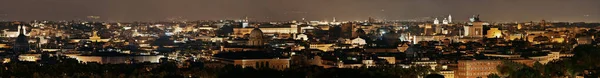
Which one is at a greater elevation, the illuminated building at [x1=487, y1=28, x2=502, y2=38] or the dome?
the dome

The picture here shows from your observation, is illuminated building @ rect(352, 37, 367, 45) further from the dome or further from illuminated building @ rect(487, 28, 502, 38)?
the dome

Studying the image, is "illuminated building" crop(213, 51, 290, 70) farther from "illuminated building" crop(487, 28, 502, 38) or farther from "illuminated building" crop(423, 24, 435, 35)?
"illuminated building" crop(423, 24, 435, 35)

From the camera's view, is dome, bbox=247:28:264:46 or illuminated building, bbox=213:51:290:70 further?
dome, bbox=247:28:264:46

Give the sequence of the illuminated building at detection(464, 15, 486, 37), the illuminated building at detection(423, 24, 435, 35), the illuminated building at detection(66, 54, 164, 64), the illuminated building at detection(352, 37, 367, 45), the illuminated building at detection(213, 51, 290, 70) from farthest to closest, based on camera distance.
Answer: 1. the illuminated building at detection(423, 24, 435, 35)
2. the illuminated building at detection(464, 15, 486, 37)
3. the illuminated building at detection(352, 37, 367, 45)
4. the illuminated building at detection(66, 54, 164, 64)
5. the illuminated building at detection(213, 51, 290, 70)

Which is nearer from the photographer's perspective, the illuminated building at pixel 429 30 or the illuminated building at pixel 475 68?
the illuminated building at pixel 475 68

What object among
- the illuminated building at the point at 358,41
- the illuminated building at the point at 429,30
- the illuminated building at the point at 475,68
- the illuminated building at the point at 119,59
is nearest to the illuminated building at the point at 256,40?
the illuminated building at the point at 119,59

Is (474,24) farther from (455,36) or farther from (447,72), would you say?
(447,72)

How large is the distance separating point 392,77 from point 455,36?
56915mm

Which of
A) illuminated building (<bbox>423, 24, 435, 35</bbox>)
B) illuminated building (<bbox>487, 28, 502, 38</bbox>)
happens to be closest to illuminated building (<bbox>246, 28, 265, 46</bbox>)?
illuminated building (<bbox>487, 28, 502, 38</bbox>)

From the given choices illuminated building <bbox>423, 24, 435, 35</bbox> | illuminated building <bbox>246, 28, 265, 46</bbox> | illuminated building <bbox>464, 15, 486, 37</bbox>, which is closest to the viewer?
illuminated building <bbox>246, 28, 265, 46</bbox>

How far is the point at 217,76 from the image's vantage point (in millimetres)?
47406

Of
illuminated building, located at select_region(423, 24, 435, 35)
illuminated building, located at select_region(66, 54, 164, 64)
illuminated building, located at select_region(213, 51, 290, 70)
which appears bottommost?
illuminated building, located at select_region(423, 24, 435, 35)

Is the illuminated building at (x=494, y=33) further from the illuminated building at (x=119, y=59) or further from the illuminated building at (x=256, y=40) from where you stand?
the illuminated building at (x=119, y=59)

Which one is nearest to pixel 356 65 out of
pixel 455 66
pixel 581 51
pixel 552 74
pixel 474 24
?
pixel 455 66
